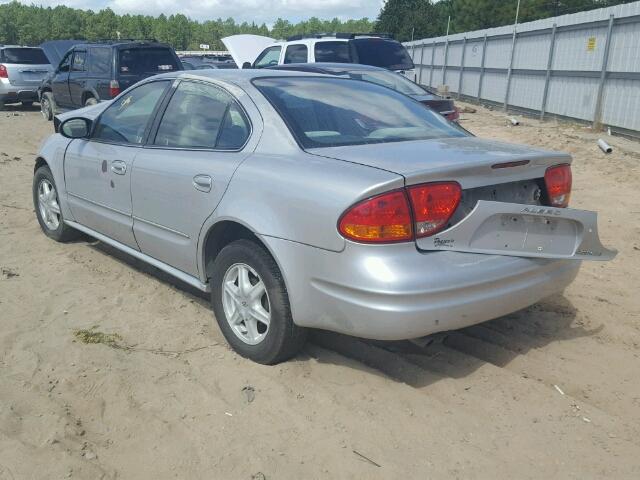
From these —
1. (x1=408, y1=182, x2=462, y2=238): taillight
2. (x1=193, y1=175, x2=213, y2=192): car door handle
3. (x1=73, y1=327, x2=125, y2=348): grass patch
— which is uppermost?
(x1=408, y1=182, x2=462, y2=238): taillight

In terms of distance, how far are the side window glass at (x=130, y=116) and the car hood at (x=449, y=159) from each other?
1.64 metres

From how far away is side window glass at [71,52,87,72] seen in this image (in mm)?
12945

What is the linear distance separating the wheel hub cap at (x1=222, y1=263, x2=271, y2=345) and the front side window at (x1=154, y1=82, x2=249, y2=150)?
73 cm

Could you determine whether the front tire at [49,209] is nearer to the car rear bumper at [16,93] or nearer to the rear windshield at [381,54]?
the rear windshield at [381,54]

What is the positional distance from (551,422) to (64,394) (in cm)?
237

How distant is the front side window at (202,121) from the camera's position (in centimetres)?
364

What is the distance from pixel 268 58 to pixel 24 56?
8.78 meters

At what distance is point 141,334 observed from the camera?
12.6ft

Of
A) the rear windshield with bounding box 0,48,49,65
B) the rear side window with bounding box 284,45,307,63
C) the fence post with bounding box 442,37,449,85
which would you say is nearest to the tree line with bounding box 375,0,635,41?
the fence post with bounding box 442,37,449,85

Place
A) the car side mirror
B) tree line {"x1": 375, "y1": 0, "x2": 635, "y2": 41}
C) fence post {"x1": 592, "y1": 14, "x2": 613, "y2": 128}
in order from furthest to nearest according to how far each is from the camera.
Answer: tree line {"x1": 375, "y1": 0, "x2": 635, "y2": 41} < fence post {"x1": 592, "y1": 14, "x2": 613, "y2": 128} < the car side mirror

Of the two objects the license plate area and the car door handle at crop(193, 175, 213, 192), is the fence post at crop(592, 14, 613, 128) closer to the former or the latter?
the license plate area

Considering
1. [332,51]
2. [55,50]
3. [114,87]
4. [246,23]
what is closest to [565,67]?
[332,51]

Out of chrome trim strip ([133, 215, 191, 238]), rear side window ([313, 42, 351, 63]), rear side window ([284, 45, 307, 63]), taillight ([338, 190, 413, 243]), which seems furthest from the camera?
rear side window ([284, 45, 307, 63])

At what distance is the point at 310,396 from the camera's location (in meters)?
3.13
